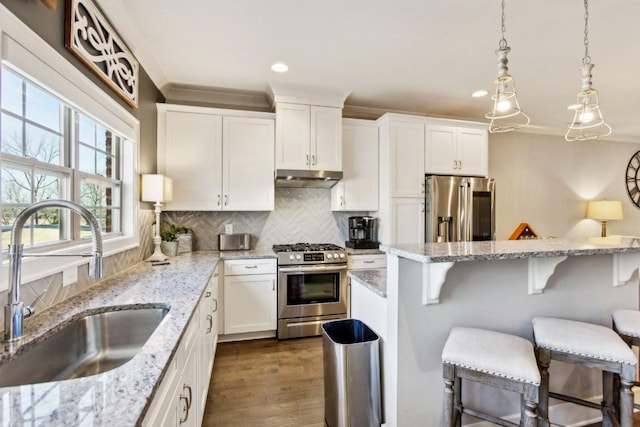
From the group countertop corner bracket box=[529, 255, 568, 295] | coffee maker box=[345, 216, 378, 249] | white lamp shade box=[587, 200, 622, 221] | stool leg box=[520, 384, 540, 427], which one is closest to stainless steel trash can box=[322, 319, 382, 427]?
stool leg box=[520, 384, 540, 427]

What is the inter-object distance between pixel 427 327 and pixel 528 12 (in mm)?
2164

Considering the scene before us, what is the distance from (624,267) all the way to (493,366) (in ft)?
4.49

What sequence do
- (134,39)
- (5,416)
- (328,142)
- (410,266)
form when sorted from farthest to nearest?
1. (328,142)
2. (134,39)
3. (410,266)
4. (5,416)

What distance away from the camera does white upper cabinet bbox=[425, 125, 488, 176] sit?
358 centimetres

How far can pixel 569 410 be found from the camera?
5.87 ft

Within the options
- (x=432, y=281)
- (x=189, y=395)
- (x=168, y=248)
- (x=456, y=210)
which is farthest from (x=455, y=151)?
(x=189, y=395)

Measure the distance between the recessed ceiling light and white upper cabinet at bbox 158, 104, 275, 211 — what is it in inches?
23.5

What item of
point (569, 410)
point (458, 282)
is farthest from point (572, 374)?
point (458, 282)

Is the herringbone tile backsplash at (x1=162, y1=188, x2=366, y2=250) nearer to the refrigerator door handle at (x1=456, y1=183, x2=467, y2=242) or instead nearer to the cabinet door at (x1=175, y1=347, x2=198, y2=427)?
the refrigerator door handle at (x1=456, y1=183, x2=467, y2=242)

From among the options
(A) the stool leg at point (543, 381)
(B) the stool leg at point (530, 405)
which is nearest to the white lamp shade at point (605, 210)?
(A) the stool leg at point (543, 381)

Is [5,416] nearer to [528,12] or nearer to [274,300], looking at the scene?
[274,300]

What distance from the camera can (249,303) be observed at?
301 cm

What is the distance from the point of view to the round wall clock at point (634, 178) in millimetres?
5289

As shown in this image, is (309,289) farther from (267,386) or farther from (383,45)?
(383,45)
